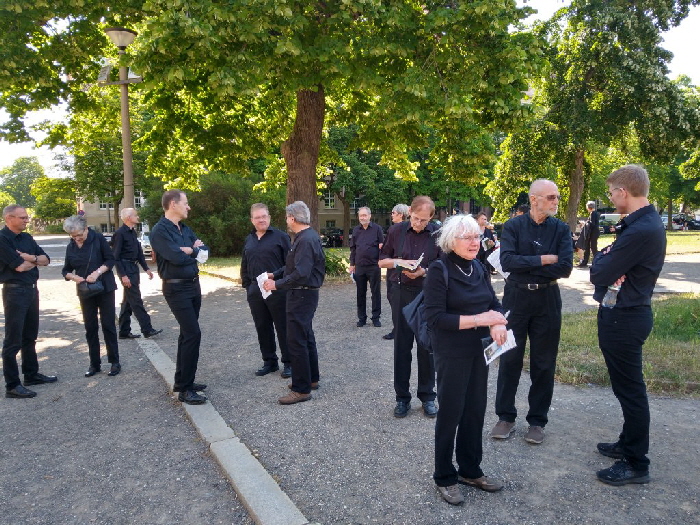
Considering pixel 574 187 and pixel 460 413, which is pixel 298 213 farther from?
pixel 574 187

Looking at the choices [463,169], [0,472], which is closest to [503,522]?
[0,472]

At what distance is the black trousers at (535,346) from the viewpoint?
4.18m

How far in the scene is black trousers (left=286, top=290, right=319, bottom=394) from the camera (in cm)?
516

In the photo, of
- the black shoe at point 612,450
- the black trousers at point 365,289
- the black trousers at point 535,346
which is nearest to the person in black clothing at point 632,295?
the black shoe at point 612,450

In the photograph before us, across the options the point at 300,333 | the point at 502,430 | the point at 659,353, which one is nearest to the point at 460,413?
the point at 502,430

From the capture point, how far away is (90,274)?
246 inches

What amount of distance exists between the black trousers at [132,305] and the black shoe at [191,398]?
334cm

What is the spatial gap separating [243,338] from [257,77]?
16.3ft

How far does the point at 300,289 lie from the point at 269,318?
1191 mm

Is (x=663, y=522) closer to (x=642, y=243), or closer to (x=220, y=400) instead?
(x=642, y=243)

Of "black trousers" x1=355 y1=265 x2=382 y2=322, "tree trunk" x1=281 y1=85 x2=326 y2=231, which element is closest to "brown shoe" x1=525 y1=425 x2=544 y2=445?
"black trousers" x1=355 y1=265 x2=382 y2=322

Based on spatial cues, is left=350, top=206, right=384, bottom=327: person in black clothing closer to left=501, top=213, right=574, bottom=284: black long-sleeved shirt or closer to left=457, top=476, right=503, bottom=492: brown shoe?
left=501, top=213, right=574, bottom=284: black long-sleeved shirt

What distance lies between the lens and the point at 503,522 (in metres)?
3.09

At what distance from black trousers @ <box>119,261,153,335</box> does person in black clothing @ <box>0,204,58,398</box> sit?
213 cm
